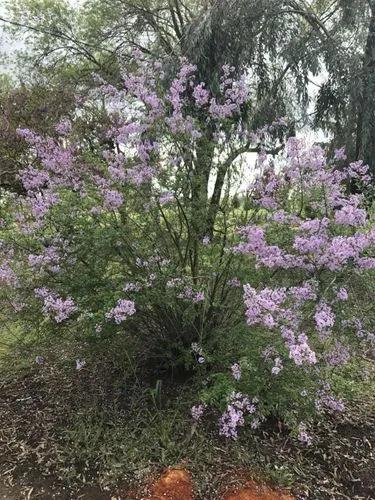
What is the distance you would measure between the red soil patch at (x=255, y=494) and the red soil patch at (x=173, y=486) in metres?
0.23

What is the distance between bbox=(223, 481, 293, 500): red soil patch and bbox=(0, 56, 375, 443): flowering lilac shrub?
1.09ft

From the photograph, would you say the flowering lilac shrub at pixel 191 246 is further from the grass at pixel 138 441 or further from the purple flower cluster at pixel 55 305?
the grass at pixel 138 441

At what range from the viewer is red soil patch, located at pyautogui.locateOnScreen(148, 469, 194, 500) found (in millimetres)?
2951

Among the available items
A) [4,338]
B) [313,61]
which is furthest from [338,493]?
[313,61]

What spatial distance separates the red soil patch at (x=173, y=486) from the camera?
2951mm

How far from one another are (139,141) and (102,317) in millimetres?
1178

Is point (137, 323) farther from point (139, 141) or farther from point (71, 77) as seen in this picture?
point (71, 77)

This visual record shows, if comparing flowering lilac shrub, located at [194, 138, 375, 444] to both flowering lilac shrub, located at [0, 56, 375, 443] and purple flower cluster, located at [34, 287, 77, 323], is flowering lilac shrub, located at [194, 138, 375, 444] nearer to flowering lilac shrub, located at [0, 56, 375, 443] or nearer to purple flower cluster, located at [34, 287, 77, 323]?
flowering lilac shrub, located at [0, 56, 375, 443]

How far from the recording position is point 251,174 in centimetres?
359

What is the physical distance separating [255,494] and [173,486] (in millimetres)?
→ 488

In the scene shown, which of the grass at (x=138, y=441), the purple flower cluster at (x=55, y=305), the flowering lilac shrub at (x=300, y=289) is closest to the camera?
the flowering lilac shrub at (x=300, y=289)

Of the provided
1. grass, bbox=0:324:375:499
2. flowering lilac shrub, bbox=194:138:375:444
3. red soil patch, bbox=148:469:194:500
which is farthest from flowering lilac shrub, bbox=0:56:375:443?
red soil patch, bbox=148:469:194:500

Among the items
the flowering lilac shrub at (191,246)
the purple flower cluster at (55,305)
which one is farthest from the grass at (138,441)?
the purple flower cluster at (55,305)

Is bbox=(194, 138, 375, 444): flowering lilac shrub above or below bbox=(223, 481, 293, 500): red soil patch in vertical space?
above
